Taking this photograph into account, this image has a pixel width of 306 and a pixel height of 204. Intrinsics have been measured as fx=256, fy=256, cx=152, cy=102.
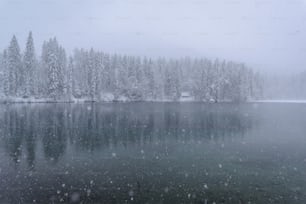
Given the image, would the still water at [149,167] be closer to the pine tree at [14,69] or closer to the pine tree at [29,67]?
the pine tree at [29,67]

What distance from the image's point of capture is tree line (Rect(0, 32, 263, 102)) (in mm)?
75125

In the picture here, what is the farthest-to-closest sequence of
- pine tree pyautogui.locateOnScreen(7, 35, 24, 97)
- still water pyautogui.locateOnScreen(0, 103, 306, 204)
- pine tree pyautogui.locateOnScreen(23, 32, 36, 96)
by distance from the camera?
pine tree pyautogui.locateOnScreen(23, 32, 36, 96) → pine tree pyautogui.locateOnScreen(7, 35, 24, 97) → still water pyautogui.locateOnScreen(0, 103, 306, 204)

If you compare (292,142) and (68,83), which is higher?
(68,83)

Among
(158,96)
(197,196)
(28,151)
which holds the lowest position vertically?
(197,196)

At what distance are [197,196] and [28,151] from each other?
14.3m

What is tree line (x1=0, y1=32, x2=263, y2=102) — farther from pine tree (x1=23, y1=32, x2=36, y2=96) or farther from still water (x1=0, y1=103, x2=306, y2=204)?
still water (x1=0, y1=103, x2=306, y2=204)

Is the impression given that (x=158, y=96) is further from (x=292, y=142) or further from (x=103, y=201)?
(x=103, y=201)

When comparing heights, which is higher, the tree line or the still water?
the tree line

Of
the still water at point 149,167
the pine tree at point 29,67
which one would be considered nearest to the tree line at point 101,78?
the pine tree at point 29,67

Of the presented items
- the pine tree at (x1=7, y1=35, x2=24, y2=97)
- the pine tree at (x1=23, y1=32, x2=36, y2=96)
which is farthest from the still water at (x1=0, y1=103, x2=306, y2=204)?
the pine tree at (x1=7, y1=35, x2=24, y2=97)

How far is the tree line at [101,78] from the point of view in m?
75.1

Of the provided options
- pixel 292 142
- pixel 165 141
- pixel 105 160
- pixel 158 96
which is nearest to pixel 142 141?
pixel 165 141

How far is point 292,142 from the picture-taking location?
25.9 m

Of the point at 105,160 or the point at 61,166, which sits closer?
the point at 61,166
